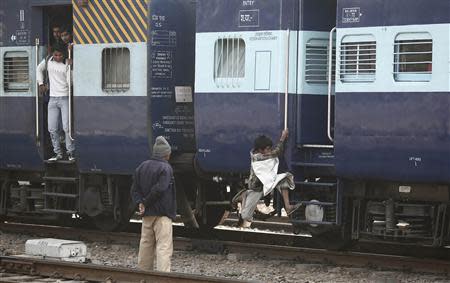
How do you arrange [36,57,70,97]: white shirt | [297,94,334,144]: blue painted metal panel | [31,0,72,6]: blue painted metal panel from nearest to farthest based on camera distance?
[297,94,334,144]: blue painted metal panel → [36,57,70,97]: white shirt → [31,0,72,6]: blue painted metal panel

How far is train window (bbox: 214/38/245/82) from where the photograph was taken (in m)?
14.9

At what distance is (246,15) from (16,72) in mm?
4984

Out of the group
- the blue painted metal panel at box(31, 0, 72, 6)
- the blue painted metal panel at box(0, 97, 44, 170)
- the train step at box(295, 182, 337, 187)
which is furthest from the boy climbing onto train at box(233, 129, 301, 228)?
the blue painted metal panel at box(0, 97, 44, 170)

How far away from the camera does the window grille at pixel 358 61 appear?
13.6 meters

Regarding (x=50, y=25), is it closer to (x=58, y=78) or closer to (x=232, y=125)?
(x=58, y=78)

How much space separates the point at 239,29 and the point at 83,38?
3032 millimetres

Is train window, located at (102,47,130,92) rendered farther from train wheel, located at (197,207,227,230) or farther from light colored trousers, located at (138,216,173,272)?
light colored trousers, located at (138,216,173,272)

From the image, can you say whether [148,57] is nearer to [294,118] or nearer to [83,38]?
[83,38]

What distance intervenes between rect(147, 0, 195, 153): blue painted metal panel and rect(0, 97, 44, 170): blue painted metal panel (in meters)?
2.73

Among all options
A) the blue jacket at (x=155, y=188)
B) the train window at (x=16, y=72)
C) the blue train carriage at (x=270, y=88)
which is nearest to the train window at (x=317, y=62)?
the blue train carriage at (x=270, y=88)

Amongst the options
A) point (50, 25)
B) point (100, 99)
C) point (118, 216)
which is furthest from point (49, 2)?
point (118, 216)

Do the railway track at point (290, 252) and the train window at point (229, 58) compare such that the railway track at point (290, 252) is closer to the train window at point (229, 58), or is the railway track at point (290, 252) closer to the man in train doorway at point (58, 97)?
the man in train doorway at point (58, 97)

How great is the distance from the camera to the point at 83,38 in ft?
55.0

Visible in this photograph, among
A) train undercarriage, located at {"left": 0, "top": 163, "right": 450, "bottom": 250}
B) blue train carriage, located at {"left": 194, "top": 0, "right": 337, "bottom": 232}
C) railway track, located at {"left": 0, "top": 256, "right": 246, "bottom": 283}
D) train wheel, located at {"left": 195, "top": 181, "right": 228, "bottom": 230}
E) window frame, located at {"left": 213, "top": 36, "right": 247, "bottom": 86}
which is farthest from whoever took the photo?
train wheel, located at {"left": 195, "top": 181, "right": 228, "bottom": 230}
